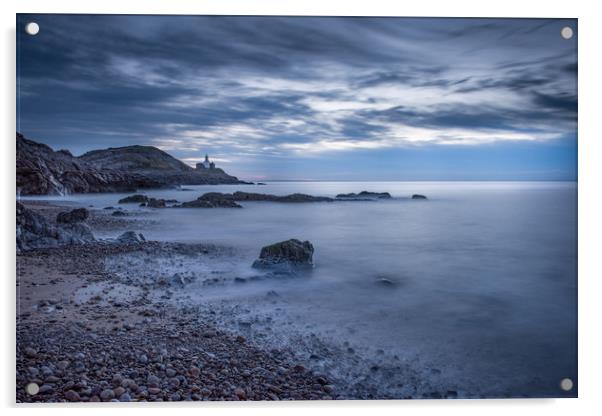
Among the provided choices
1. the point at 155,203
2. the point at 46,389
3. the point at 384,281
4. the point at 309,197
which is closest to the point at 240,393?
the point at 46,389

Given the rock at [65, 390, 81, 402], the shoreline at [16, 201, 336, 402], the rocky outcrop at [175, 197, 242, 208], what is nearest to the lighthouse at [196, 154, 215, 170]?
the rocky outcrop at [175, 197, 242, 208]

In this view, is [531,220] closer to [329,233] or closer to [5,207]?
[329,233]

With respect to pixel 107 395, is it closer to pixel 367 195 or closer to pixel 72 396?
pixel 72 396

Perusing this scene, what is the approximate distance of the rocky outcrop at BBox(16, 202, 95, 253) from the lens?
3674 mm

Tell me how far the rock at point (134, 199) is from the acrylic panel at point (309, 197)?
0.05ft

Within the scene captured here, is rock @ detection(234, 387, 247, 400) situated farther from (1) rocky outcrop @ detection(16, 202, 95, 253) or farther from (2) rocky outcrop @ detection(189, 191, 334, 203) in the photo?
(1) rocky outcrop @ detection(16, 202, 95, 253)

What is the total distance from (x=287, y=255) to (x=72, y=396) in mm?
1955

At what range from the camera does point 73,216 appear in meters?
4.06

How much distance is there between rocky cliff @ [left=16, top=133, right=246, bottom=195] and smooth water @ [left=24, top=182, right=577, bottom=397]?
15cm

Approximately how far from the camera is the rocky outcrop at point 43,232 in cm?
367

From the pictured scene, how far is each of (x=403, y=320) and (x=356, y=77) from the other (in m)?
2.17

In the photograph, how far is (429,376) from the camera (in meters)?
3.18

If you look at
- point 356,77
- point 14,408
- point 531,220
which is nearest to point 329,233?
point 356,77
